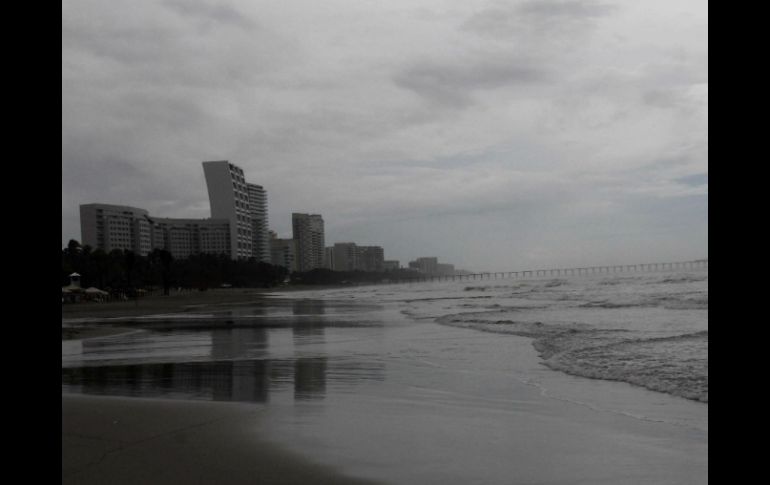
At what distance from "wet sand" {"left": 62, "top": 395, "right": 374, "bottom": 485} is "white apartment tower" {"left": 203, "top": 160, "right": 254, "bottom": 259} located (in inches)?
5855

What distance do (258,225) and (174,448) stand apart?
173 meters

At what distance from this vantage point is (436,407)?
21.8ft

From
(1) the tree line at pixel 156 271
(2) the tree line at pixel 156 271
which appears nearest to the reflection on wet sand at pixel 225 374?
(1) the tree line at pixel 156 271

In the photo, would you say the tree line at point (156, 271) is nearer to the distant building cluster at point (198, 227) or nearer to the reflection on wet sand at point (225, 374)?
the distant building cluster at point (198, 227)

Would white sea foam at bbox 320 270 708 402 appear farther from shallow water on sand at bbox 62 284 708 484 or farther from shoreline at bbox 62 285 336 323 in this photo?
shoreline at bbox 62 285 336 323

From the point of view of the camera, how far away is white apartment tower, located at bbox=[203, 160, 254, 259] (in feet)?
503

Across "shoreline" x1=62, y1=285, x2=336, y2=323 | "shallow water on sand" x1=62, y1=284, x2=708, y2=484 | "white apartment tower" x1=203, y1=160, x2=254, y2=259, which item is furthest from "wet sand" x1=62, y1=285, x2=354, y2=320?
"white apartment tower" x1=203, y1=160, x2=254, y2=259

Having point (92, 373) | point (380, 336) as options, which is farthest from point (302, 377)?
Answer: point (380, 336)

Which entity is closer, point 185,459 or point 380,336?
point 185,459

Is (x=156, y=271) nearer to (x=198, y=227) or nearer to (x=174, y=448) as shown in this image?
(x=198, y=227)

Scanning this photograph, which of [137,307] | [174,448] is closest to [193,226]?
[137,307]
